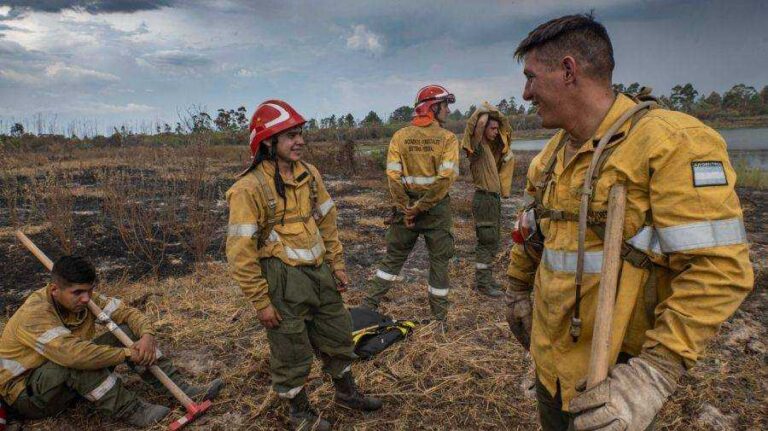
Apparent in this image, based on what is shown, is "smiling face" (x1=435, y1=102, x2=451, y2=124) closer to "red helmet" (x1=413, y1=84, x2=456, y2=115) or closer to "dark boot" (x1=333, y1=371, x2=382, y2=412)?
"red helmet" (x1=413, y1=84, x2=456, y2=115)

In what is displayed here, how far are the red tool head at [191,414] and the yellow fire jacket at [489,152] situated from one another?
12.2 feet

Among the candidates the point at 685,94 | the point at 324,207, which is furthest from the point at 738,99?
the point at 324,207

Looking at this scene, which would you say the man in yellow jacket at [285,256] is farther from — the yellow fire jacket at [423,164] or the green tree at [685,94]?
the green tree at [685,94]

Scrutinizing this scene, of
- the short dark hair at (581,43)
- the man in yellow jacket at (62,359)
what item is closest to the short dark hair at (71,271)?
the man in yellow jacket at (62,359)

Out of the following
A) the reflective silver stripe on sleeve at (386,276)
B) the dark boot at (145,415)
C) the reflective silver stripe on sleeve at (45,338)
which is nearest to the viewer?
the reflective silver stripe on sleeve at (45,338)

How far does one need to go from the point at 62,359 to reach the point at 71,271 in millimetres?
604

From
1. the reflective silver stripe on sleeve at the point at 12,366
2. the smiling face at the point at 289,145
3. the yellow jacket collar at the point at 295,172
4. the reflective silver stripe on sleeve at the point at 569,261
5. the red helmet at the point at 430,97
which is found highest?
the red helmet at the point at 430,97

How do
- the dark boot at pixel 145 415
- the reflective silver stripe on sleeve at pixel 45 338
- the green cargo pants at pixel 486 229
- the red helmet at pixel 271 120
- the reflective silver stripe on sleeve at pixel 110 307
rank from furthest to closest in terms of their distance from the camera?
1. the green cargo pants at pixel 486 229
2. the reflective silver stripe on sleeve at pixel 110 307
3. the dark boot at pixel 145 415
4. the reflective silver stripe on sleeve at pixel 45 338
5. the red helmet at pixel 271 120

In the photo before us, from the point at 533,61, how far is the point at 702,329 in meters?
1.04

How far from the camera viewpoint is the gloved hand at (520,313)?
2.11 metres

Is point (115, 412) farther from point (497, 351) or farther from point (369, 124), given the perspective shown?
point (369, 124)

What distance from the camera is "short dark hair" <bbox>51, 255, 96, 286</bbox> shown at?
3027 millimetres

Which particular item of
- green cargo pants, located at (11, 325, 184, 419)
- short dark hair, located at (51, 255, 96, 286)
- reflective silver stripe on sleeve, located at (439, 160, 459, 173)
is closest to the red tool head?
green cargo pants, located at (11, 325, 184, 419)

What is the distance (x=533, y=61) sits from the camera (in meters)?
1.60
